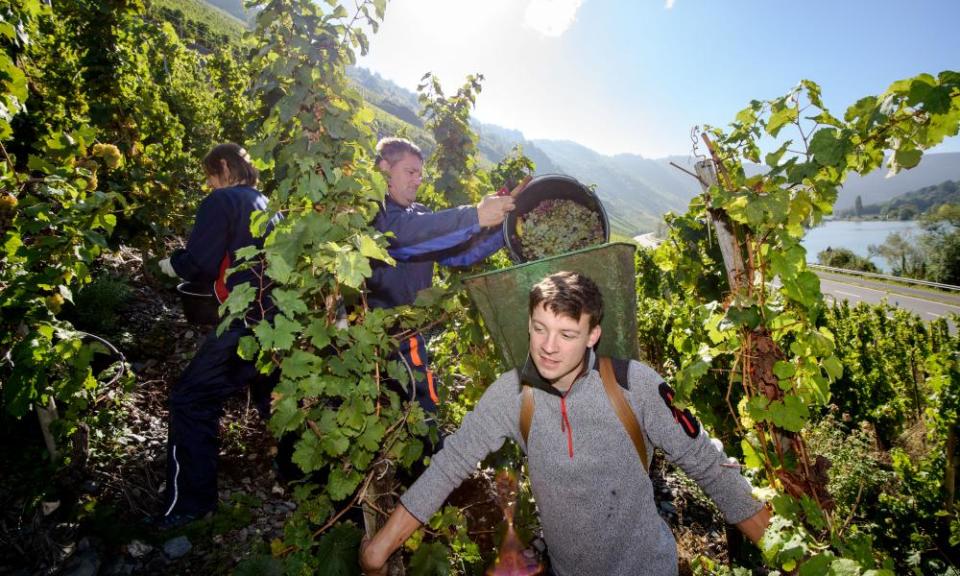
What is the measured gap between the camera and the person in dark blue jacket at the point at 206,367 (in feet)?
8.32

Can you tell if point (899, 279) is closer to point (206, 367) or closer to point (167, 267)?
point (206, 367)

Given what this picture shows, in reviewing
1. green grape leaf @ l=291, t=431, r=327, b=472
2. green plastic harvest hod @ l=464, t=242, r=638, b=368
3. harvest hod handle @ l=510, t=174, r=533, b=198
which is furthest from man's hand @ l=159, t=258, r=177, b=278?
harvest hod handle @ l=510, t=174, r=533, b=198

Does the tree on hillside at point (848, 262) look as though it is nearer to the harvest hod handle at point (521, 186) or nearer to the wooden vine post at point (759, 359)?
the wooden vine post at point (759, 359)

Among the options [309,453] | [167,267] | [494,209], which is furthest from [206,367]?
[494,209]

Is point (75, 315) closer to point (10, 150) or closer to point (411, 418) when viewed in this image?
point (10, 150)

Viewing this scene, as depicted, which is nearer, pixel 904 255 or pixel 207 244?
pixel 207 244

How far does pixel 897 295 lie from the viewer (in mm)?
35156

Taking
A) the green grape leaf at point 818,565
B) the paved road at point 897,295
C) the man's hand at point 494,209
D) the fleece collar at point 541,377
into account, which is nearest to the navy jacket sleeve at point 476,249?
the man's hand at point 494,209

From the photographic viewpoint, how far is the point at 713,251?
2.65m

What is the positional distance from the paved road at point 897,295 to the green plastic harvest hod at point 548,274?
96.7ft

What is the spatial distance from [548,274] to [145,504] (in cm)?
314

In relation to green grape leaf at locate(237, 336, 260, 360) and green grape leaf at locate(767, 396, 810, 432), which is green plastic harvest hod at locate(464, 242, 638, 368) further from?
green grape leaf at locate(237, 336, 260, 360)

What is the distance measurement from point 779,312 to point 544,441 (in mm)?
1031

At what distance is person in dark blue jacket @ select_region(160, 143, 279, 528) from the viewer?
254cm
